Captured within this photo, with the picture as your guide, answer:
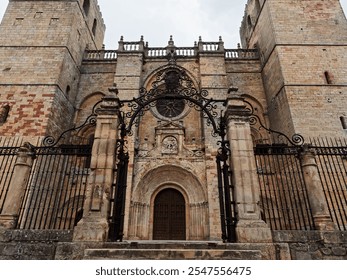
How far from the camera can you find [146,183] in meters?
10.4

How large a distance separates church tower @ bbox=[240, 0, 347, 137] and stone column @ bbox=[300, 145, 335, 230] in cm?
526

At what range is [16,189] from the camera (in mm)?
4805

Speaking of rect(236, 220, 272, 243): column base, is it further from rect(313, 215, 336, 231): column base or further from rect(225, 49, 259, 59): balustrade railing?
rect(225, 49, 259, 59): balustrade railing

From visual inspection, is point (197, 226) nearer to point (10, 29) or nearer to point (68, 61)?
point (68, 61)

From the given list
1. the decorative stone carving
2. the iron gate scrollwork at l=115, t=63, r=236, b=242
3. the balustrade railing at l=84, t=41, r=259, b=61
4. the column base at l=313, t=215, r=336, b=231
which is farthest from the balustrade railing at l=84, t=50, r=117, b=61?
the column base at l=313, t=215, r=336, b=231

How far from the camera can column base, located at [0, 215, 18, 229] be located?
4543 mm

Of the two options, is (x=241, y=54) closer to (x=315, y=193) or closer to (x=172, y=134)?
(x=172, y=134)

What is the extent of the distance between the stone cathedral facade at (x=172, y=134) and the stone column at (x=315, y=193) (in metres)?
0.02

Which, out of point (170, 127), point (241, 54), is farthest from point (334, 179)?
point (241, 54)

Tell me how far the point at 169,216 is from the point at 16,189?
659 cm

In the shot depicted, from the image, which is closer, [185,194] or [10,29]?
[185,194]

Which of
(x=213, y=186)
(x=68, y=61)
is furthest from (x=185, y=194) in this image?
(x=68, y=61)
